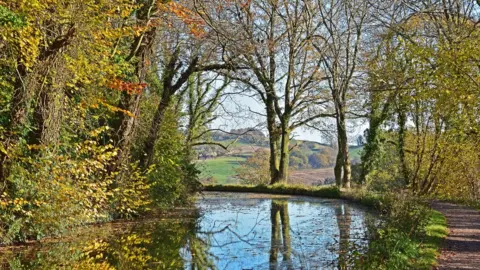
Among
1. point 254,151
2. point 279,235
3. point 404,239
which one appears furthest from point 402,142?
point 254,151

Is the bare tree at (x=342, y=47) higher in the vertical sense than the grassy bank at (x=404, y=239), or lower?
higher

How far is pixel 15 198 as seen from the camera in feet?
31.5

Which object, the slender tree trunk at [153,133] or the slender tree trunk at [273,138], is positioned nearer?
the slender tree trunk at [153,133]

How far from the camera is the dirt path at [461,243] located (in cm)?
775

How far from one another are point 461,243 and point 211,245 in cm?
535

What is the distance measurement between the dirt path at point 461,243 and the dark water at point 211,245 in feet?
5.56

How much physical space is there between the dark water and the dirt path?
1.69 metres

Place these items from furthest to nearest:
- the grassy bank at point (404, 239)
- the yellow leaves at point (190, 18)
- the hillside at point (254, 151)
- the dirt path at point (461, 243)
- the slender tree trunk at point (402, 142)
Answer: the hillside at point (254, 151), the slender tree trunk at point (402, 142), the yellow leaves at point (190, 18), the dirt path at point (461, 243), the grassy bank at point (404, 239)

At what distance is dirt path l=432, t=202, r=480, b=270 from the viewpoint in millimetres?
7753

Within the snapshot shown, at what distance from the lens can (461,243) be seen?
961 centimetres

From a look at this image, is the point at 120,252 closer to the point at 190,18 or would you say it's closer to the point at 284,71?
the point at 190,18

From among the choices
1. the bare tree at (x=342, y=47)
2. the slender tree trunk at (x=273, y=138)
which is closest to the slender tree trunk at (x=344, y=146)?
the bare tree at (x=342, y=47)

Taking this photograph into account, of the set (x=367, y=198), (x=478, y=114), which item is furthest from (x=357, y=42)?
(x=478, y=114)

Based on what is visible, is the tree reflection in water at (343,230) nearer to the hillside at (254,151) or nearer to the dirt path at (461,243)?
the dirt path at (461,243)
